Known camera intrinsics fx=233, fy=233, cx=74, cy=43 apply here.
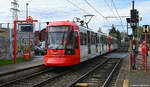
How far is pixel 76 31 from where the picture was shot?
15.5 meters

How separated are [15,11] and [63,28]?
36.2 m

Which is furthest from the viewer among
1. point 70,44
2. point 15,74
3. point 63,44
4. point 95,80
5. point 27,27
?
point 27,27

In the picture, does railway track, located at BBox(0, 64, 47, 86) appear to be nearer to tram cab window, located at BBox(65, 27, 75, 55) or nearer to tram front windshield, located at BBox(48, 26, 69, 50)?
tram front windshield, located at BBox(48, 26, 69, 50)

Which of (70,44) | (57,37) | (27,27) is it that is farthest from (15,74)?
(27,27)

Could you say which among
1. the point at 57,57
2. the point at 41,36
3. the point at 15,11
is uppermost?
the point at 15,11

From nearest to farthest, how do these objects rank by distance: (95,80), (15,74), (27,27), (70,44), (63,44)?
1. (95,80)
2. (15,74)
3. (63,44)
4. (70,44)
5. (27,27)

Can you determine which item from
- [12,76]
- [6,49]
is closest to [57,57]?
[12,76]

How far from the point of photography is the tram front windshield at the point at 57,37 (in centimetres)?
1456

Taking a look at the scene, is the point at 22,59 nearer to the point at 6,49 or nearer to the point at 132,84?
the point at 6,49

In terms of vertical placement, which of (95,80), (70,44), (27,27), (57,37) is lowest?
(95,80)

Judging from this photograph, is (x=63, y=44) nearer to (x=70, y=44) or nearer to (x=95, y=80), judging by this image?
(x=70, y=44)

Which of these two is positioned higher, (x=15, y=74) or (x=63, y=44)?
(x=63, y=44)

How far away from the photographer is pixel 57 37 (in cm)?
1471

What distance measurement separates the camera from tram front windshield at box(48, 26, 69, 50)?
47.8 feet
